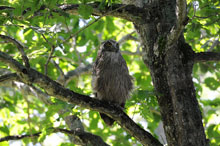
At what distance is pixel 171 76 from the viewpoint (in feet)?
8.81

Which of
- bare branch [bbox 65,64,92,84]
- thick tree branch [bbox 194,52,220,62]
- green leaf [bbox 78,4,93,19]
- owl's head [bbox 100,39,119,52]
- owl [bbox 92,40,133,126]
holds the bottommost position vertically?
bare branch [bbox 65,64,92,84]

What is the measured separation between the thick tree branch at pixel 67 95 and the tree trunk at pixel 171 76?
0.29 m

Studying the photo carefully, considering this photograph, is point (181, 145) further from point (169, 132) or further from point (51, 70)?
point (51, 70)

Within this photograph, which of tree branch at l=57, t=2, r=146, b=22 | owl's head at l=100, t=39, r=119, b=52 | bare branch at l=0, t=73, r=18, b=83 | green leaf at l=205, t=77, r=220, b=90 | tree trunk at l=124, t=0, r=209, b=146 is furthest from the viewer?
green leaf at l=205, t=77, r=220, b=90

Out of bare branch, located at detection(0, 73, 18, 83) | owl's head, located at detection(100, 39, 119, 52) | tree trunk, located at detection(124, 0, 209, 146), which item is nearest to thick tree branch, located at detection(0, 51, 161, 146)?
bare branch, located at detection(0, 73, 18, 83)

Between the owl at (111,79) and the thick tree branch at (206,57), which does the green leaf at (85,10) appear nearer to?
the thick tree branch at (206,57)

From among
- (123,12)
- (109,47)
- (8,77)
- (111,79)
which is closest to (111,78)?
(111,79)

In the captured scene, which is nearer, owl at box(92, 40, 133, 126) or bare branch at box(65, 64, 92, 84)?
owl at box(92, 40, 133, 126)

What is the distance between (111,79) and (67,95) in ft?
4.55

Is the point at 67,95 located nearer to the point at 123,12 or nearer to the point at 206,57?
the point at 123,12

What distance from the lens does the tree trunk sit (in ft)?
8.30

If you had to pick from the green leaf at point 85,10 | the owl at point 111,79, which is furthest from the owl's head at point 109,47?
the green leaf at point 85,10

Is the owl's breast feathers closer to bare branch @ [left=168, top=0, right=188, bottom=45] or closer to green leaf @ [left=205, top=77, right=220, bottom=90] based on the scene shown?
bare branch @ [left=168, top=0, right=188, bottom=45]

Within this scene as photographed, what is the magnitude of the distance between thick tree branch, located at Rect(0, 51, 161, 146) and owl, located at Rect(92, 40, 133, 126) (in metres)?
1.07
